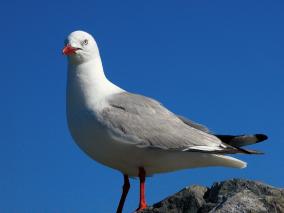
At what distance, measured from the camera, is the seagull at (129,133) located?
926cm

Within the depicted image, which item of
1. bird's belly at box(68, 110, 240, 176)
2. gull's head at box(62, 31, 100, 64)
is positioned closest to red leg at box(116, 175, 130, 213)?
bird's belly at box(68, 110, 240, 176)

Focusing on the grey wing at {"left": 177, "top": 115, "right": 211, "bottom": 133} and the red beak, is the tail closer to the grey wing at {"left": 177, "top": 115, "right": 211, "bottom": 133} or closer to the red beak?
the grey wing at {"left": 177, "top": 115, "right": 211, "bottom": 133}

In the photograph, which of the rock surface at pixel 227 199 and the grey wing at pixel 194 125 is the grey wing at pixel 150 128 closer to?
the grey wing at pixel 194 125

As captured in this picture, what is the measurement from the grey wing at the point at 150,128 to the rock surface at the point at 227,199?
1749mm

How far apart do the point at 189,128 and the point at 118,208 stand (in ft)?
6.65

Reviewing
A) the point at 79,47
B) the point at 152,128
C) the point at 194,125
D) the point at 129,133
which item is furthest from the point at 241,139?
the point at 79,47

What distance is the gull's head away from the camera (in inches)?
405

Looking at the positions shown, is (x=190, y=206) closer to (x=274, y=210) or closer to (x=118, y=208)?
(x=274, y=210)

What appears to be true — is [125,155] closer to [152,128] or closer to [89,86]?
[152,128]

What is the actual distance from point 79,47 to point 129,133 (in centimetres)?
220

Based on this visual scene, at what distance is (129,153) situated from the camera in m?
9.28

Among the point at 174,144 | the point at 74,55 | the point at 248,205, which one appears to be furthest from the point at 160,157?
the point at 248,205

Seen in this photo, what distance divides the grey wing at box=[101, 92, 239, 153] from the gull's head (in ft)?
3.56

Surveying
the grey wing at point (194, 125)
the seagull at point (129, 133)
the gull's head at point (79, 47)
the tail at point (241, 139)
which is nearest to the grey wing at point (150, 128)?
the seagull at point (129, 133)
